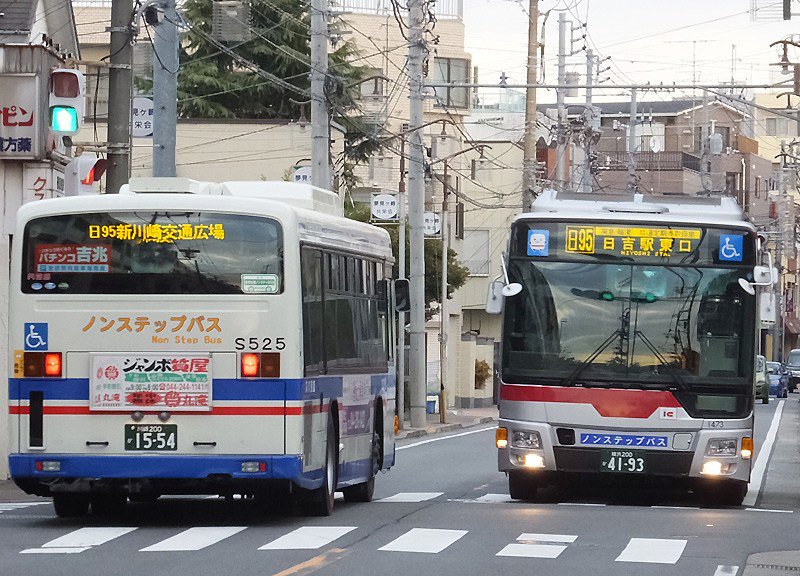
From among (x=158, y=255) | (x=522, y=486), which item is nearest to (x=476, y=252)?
(x=522, y=486)

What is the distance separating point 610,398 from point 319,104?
12699 mm

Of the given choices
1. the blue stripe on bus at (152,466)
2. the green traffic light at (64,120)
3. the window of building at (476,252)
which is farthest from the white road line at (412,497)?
the window of building at (476,252)

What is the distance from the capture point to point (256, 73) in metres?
52.2

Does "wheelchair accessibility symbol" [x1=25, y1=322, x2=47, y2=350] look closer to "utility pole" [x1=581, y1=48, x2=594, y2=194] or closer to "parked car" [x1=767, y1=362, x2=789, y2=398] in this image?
"utility pole" [x1=581, y1=48, x2=594, y2=194]

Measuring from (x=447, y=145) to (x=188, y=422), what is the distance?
170 ft

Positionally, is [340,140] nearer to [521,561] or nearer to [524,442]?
[524,442]

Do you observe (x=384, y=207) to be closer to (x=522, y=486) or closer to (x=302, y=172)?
(x=302, y=172)

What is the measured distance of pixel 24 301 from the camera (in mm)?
14898

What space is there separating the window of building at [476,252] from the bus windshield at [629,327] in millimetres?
50318

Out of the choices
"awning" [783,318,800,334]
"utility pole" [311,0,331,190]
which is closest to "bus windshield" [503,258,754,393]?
"utility pole" [311,0,331,190]

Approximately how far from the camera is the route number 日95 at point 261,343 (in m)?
14.7

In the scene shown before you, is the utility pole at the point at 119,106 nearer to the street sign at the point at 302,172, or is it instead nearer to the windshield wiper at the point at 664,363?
the windshield wiper at the point at 664,363

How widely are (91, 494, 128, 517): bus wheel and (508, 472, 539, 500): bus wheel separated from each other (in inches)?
175

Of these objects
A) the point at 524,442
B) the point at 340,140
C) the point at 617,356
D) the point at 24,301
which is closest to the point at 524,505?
the point at 524,442
